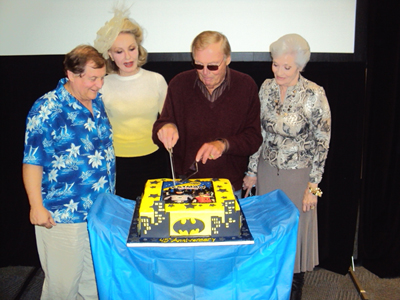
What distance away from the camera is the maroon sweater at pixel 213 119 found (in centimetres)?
170

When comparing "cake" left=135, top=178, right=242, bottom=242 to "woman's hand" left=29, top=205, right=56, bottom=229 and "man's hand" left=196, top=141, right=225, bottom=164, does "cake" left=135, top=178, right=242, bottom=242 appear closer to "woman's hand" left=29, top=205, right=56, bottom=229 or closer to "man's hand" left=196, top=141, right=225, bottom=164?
"man's hand" left=196, top=141, right=225, bottom=164

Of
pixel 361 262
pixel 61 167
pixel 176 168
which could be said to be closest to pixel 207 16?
pixel 176 168

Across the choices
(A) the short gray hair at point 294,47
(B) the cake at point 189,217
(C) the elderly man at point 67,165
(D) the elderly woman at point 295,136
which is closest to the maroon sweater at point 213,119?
(D) the elderly woman at point 295,136

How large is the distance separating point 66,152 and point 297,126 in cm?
105

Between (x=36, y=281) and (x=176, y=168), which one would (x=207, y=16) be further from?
(x=36, y=281)

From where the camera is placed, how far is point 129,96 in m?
1.82

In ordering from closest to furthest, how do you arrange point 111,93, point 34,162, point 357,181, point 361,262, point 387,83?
1. point 34,162
2. point 111,93
3. point 387,83
4. point 357,181
5. point 361,262

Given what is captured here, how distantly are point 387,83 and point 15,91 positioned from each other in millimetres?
2280

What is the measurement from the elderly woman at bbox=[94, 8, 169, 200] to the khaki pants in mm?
456

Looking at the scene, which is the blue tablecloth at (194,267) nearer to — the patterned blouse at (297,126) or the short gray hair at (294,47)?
the patterned blouse at (297,126)

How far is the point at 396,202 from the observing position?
7.72ft

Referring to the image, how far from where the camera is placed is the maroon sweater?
1703mm

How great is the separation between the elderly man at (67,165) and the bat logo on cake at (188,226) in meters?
0.51

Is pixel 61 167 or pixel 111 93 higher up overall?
pixel 111 93
